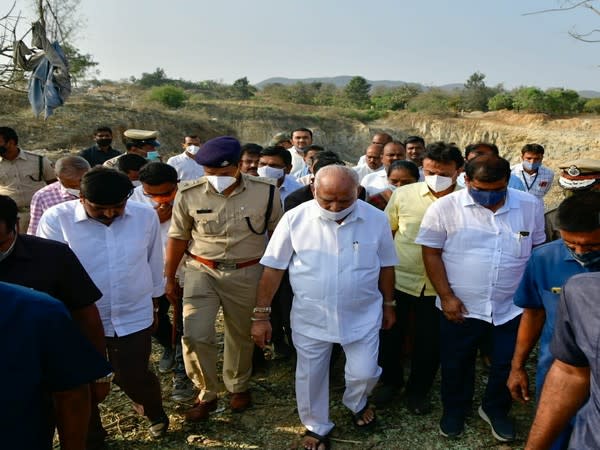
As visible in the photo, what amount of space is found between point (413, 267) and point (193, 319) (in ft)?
5.28

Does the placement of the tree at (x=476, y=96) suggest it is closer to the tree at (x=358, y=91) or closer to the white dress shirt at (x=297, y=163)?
the tree at (x=358, y=91)

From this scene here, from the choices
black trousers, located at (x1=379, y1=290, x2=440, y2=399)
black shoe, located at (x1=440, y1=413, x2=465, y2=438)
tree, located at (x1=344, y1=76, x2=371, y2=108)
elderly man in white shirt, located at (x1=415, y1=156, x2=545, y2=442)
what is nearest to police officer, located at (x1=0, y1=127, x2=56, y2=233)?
black trousers, located at (x1=379, y1=290, x2=440, y2=399)

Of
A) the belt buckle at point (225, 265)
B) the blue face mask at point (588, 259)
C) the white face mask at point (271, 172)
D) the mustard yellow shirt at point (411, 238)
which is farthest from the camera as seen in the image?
the white face mask at point (271, 172)

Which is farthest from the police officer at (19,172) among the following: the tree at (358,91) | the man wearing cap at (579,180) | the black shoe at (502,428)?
the tree at (358,91)

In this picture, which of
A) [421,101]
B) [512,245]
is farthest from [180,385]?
[421,101]

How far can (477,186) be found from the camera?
287 cm

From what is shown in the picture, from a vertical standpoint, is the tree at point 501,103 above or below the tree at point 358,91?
below

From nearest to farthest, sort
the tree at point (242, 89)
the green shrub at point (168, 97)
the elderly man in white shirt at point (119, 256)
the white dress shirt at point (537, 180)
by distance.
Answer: the elderly man in white shirt at point (119, 256)
the white dress shirt at point (537, 180)
the green shrub at point (168, 97)
the tree at point (242, 89)

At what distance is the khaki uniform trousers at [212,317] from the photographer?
3.23 meters

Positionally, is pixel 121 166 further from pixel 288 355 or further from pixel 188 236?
pixel 288 355

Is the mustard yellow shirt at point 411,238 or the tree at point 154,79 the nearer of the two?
the mustard yellow shirt at point 411,238

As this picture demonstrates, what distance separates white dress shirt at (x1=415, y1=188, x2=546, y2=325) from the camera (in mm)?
2883

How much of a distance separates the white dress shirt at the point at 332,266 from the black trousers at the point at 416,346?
22.2 inches

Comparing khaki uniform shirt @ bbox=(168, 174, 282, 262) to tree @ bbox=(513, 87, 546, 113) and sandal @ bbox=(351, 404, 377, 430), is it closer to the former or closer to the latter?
sandal @ bbox=(351, 404, 377, 430)
